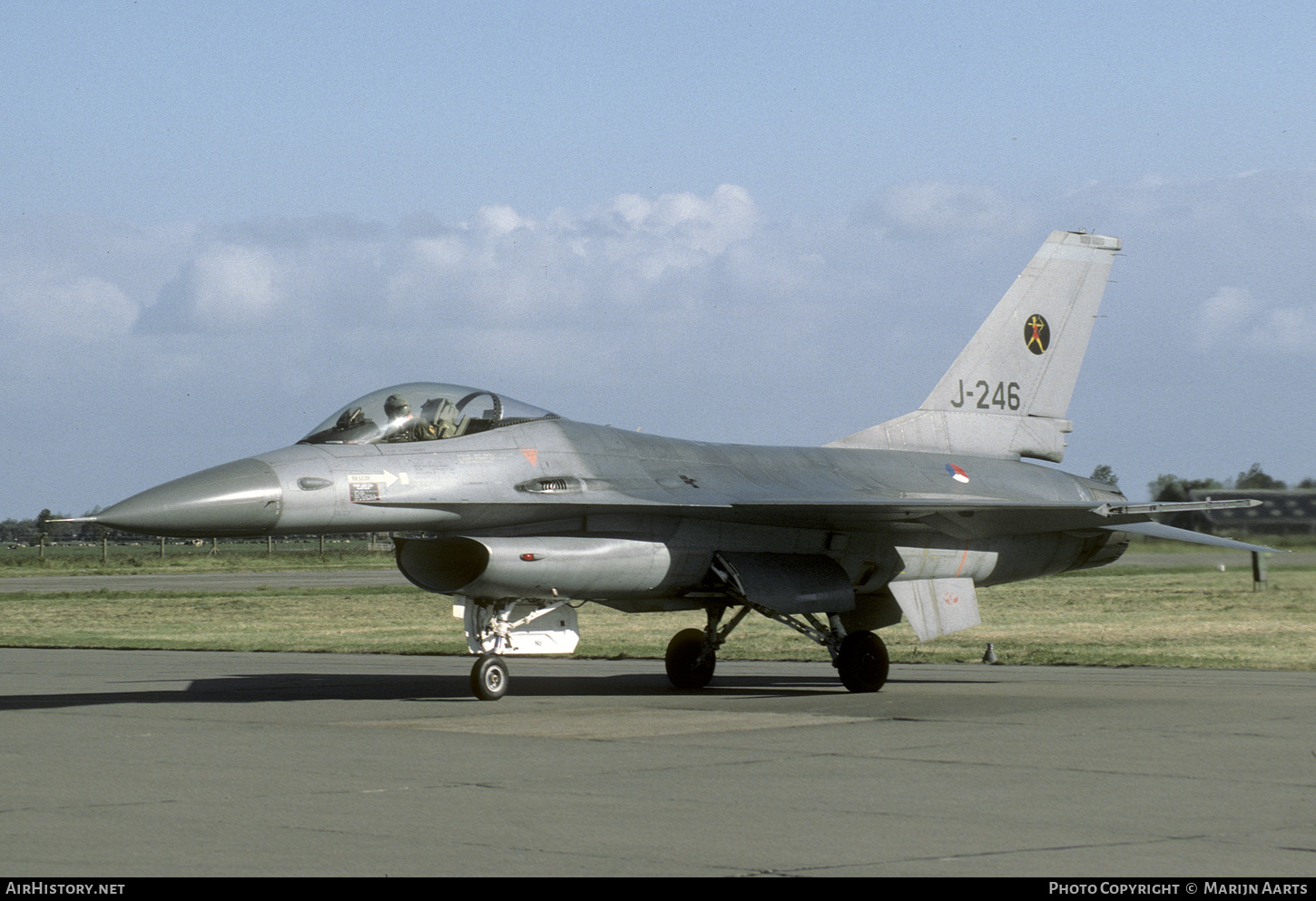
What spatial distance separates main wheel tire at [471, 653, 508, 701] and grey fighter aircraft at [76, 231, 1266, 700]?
3 cm

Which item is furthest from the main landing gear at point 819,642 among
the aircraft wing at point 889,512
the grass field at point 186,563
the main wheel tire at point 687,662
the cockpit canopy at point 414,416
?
the grass field at point 186,563

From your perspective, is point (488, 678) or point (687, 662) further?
point (687, 662)

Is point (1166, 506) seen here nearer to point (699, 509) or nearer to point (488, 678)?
point (699, 509)

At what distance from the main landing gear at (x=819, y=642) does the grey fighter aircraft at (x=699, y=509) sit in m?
0.03

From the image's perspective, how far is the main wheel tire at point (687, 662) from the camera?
15.5 meters

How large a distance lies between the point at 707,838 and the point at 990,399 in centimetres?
1228

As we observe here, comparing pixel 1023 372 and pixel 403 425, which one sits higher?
pixel 1023 372

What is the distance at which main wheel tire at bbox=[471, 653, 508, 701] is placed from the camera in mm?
13156

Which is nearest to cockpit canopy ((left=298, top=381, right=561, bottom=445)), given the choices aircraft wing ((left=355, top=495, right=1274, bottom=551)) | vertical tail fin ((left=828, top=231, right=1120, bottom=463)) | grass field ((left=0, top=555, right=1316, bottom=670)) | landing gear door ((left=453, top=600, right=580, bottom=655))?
aircraft wing ((left=355, top=495, right=1274, bottom=551))

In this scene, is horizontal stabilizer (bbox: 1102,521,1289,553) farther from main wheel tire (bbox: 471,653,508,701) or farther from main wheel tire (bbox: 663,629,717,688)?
main wheel tire (bbox: 471,653,508,701)

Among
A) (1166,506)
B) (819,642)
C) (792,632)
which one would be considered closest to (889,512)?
(819,642)

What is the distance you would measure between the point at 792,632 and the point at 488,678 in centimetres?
1451

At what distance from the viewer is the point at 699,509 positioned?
13938mm

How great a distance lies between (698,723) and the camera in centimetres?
1166
